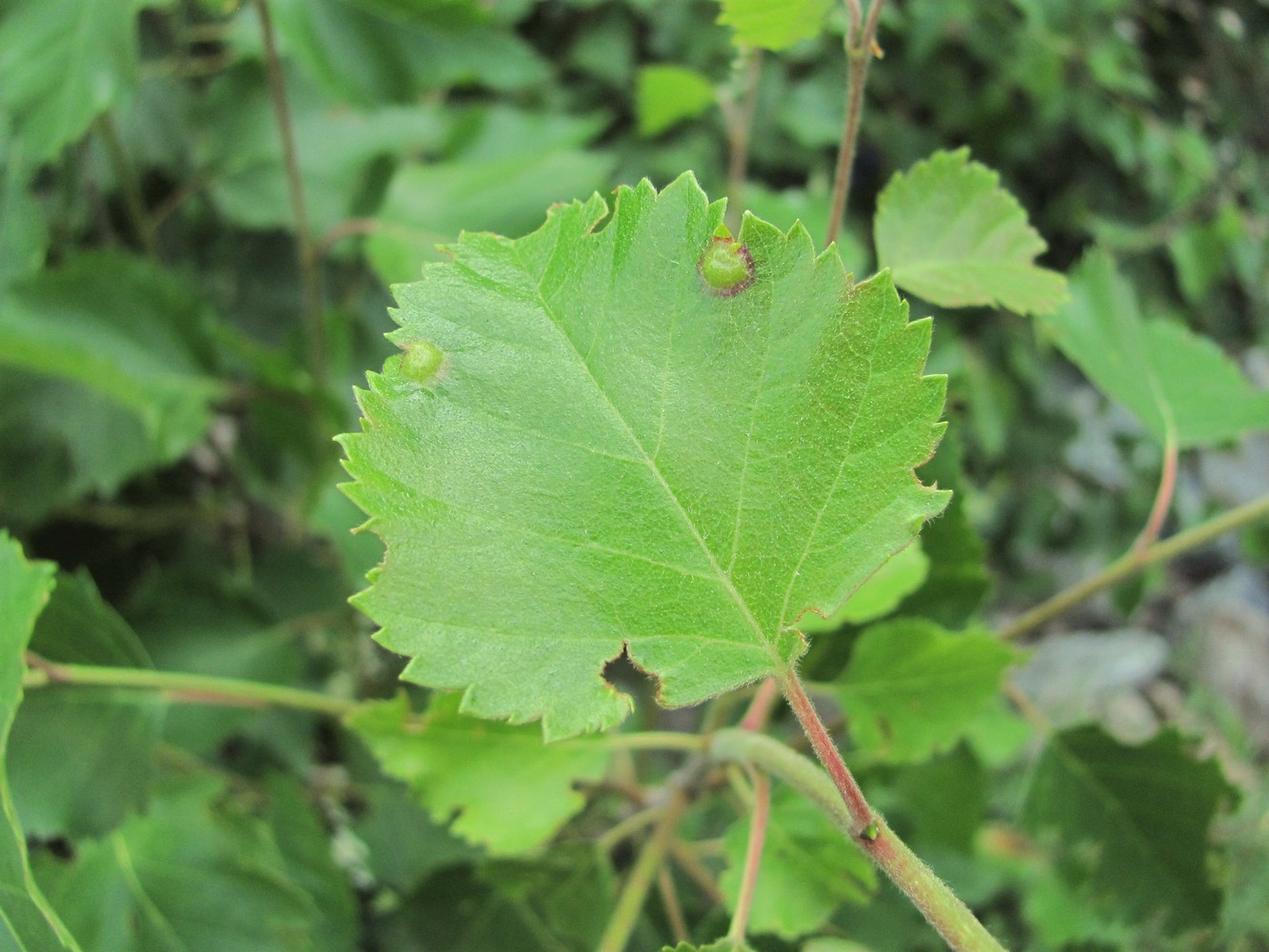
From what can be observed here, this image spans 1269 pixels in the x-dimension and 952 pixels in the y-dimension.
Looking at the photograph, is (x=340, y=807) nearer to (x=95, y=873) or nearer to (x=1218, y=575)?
(x=95, y=873)

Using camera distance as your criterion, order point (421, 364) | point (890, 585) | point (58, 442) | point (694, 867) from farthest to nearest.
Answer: point (58, 442), point (694, 867), point (890, 585), point (421, 364)

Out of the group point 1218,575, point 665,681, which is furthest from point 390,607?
point 1218,575

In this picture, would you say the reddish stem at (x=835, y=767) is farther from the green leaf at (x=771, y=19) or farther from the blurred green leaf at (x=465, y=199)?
the blurred green leaf at (x=465, y=199)

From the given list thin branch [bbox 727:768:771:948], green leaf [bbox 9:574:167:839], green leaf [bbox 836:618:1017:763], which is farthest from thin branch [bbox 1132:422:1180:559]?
green leaf [bbox 9:574:167:839]

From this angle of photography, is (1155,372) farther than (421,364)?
Yes

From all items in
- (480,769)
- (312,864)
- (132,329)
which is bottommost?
(312,864)

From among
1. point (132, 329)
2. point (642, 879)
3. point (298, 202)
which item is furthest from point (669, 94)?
point (642, 879)

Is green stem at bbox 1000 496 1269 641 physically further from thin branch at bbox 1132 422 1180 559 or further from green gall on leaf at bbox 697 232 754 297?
green gall on leaf at bbox 697 232 754 297

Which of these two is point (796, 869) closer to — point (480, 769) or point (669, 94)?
point (480, 769)
